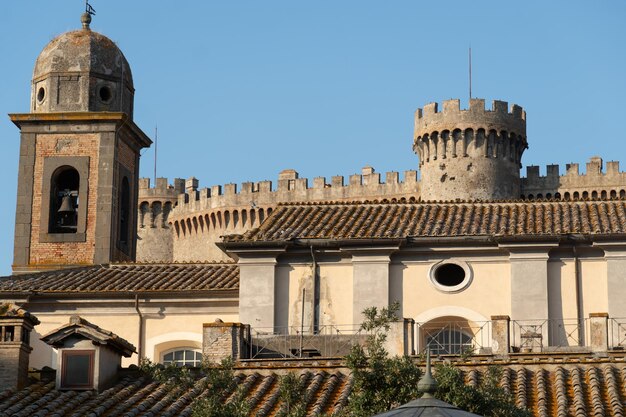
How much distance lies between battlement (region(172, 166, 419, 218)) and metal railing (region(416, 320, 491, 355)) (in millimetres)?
37845

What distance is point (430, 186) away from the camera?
7262 cm

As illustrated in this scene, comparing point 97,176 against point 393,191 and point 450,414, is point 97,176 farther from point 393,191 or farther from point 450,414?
point 393,191

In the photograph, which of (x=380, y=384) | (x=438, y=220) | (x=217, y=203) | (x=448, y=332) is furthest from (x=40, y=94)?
(x=217, y=203)

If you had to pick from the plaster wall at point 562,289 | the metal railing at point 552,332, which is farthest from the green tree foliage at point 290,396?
the plaster wall at point 562,289

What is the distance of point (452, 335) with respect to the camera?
36.6 meters

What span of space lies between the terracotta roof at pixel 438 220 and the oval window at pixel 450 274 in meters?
0.63

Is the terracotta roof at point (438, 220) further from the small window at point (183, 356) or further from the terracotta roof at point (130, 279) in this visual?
the small window at point (183, 356)

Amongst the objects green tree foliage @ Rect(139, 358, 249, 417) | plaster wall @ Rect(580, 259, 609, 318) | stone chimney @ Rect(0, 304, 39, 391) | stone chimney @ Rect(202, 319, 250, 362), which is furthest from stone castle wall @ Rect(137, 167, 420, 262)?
green tree foliage @ Rect(139, 358, 249, 417)

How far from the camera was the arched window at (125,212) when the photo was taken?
144ft

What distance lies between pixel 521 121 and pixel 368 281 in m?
38.3

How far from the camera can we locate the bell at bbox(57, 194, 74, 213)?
42.9 meters

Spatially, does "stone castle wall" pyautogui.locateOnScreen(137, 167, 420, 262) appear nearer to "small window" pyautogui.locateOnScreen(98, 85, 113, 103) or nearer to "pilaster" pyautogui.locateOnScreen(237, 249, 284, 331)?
"small window" pyautogui.locateOnScreen(98, 85, 113, 103)

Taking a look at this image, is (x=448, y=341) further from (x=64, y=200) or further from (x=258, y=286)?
(x=64, y=200)

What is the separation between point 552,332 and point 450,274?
2.52m
